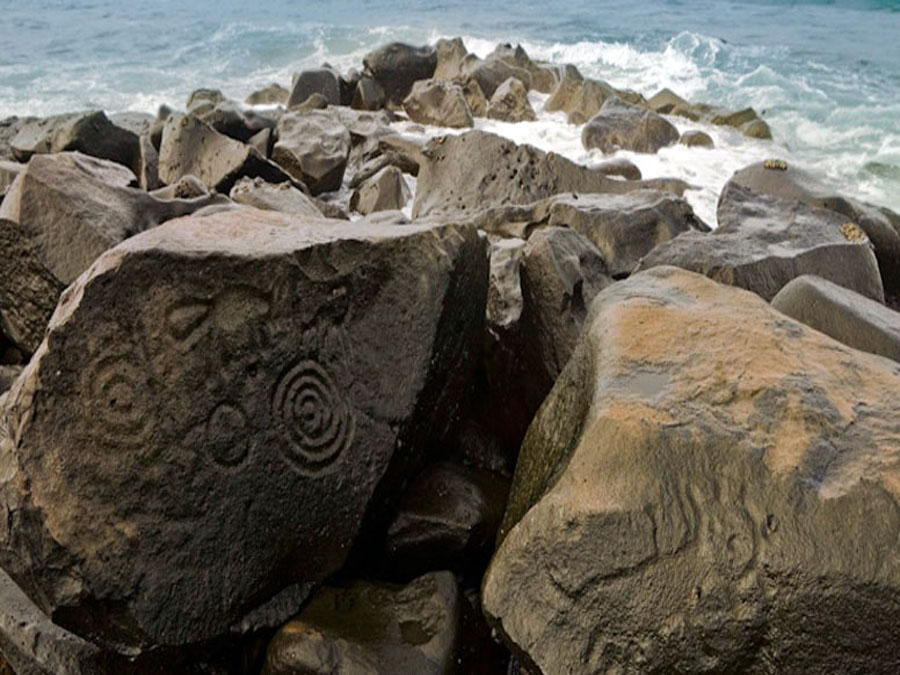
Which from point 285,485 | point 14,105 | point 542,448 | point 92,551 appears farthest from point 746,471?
point 14,105

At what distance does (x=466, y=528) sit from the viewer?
223cm

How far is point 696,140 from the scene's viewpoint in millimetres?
8359

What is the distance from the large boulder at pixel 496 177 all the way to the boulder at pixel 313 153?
1890 mm

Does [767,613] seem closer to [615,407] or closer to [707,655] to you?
[707,655]

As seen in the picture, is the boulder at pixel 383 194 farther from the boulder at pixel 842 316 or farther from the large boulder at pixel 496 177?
the boulder at pixel 842 316

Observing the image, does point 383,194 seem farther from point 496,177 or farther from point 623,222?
point 623,222

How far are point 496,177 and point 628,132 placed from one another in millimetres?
4053

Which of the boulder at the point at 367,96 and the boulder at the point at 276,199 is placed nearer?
the boulder at the point at 276,199

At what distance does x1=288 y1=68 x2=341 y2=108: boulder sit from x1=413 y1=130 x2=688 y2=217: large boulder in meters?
5.60

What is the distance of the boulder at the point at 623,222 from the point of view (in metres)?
3.62

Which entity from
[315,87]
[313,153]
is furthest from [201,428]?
[315,87]

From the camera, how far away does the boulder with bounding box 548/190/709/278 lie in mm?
3623

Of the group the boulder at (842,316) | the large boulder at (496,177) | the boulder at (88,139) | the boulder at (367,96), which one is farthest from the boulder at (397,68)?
the boulder at (842,316)

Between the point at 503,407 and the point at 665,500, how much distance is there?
1180mm
